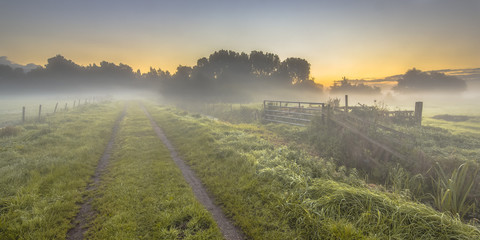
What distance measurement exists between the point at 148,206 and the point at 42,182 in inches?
186

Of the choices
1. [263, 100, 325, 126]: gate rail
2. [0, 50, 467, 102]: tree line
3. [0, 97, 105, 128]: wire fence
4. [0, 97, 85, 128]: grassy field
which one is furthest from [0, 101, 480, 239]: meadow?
[0, 50, 467, 102]: tree line

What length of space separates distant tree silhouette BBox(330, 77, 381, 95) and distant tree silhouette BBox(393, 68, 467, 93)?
20.5 meters

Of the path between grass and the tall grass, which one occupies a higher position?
the tall grass

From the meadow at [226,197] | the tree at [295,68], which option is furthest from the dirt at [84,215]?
the tree at [295,68]

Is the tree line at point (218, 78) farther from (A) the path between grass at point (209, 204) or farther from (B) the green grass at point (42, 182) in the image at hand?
(A) the path between grass at point (209, 204)

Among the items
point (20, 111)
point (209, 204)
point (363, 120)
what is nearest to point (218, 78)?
point (20, 111)

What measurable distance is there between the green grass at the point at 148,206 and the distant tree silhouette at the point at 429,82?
3643 inches

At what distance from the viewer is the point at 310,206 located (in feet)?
16.3

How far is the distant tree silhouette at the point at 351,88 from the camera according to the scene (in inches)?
3600

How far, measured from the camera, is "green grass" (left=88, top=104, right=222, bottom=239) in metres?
4.71

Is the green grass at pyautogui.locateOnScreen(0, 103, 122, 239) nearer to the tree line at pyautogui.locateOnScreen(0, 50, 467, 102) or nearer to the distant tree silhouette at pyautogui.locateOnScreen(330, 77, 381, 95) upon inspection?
the tree line at pyautogui.locateOnScreen(0, 50, 467, 102)

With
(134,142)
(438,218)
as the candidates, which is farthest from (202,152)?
(438,218)

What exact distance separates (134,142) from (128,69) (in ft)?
516

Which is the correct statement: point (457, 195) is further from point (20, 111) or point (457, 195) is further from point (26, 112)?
point (20, 111)
